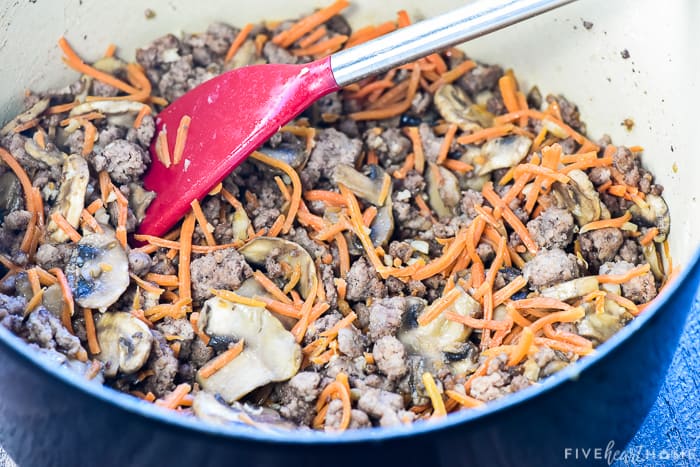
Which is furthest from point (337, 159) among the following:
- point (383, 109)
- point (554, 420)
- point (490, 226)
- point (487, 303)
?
point (554, 420)

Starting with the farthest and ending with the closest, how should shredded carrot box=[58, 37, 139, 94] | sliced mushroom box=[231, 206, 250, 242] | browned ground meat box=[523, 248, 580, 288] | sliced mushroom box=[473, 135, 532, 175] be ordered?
1. shredded carrot box=[58, 37, 139, 94]
2. sliced mushroom box=[473, 135, 532, 175]
3. sliced mushroom box=[231, 206, 250, 242]
4. browned ground meat box=[523, 248, 580, 288]

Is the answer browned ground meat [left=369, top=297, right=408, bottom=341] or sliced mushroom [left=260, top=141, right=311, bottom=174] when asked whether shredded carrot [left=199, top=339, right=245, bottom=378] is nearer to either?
browned ground meat [left=369, top=297, right=408, bottom=341]

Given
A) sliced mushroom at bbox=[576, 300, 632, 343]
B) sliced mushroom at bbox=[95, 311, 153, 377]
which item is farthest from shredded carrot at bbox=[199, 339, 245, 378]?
sliced mushroom at bbox=[576, 300, 632, 343]

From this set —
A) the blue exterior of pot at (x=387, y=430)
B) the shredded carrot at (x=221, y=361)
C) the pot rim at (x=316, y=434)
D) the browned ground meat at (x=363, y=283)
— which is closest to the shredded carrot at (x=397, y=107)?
the browned ground meat at (x=363, y=283)

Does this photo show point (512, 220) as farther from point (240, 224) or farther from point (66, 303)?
point (66, 303)

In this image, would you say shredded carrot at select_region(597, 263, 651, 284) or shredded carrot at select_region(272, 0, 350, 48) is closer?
shredded carrot at select_region(597, 263, 651, 284)

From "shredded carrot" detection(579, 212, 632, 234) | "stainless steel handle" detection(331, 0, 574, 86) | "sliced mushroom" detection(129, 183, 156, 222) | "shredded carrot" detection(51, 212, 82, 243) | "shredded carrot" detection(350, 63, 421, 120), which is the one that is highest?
"stainless steel handle" detection(331, 0, 574, 86)

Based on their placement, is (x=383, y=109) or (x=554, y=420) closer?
(x=554, y=420)

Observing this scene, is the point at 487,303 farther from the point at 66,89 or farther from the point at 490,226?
the point at 66,89
